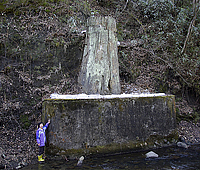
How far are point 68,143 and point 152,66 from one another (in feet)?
18.3

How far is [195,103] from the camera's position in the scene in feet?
24.2

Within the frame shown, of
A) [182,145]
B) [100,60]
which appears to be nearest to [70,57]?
[100,60]

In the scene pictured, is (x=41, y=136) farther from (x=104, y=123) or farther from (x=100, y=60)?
(x=100, y=60)

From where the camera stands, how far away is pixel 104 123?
435 cm

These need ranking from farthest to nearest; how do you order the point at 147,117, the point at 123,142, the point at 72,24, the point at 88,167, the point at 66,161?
1. the point at 72,24
2. the point at 147,117
3. the point at 123,142
4. the point at 66,161
5. the point at 88,167

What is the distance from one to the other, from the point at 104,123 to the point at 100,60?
7.22 feet

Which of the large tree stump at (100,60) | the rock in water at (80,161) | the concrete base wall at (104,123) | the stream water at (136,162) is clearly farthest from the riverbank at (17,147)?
the large tree stump at (100,60)

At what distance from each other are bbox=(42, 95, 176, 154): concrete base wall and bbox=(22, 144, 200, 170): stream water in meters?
0.26

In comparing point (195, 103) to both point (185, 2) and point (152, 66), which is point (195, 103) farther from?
point (185, 2)

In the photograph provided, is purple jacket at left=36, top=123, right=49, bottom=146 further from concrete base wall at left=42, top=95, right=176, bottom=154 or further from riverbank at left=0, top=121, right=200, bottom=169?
riverbank at left=0, top=121, right=200, bottom=169

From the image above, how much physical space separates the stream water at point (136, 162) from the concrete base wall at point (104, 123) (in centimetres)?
26

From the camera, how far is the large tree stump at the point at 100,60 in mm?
5449

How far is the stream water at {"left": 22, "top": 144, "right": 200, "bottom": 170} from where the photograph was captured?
361 centimetres

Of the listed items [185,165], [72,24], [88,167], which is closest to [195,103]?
[185,165]
